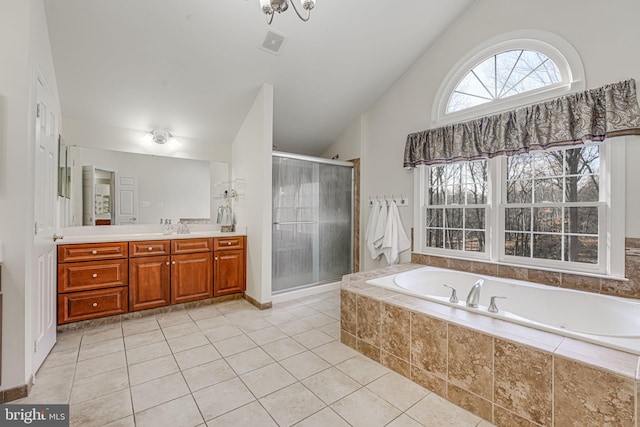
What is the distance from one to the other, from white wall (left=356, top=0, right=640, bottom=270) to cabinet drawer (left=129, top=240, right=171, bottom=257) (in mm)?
2704

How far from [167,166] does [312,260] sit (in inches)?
Result: 90.6

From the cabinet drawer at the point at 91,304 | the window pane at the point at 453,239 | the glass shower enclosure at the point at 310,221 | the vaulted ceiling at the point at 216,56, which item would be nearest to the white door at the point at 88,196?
the vaulted ceiling at the point at 216,56

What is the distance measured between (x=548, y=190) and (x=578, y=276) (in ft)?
2.57

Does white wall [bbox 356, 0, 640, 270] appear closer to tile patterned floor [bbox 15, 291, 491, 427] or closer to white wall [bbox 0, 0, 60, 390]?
tile patterned floor [bbox 15, 291, 491, 427]

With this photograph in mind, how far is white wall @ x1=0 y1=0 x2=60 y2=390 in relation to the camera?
1.67 m

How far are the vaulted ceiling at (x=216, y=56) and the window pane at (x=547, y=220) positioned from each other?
2.27 m

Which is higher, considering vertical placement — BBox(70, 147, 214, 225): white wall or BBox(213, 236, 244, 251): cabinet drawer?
BBox(70, 147, 214, 225): white wall

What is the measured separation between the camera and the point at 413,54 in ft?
11.3

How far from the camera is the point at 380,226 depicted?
3811 millimetres

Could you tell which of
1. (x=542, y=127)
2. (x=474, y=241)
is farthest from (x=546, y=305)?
(x=542, y=127)

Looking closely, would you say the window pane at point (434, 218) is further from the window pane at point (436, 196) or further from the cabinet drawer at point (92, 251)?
the cabinet drawer at point (92, 251)

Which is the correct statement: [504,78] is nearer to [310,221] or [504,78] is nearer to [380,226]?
[380,226]

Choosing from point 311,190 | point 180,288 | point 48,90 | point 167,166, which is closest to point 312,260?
point 311,190

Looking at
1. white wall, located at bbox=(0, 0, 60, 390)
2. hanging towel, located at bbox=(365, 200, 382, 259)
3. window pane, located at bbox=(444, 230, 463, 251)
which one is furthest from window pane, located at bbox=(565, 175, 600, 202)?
white wall, located at bbox=(0, 0, 60, 390)
